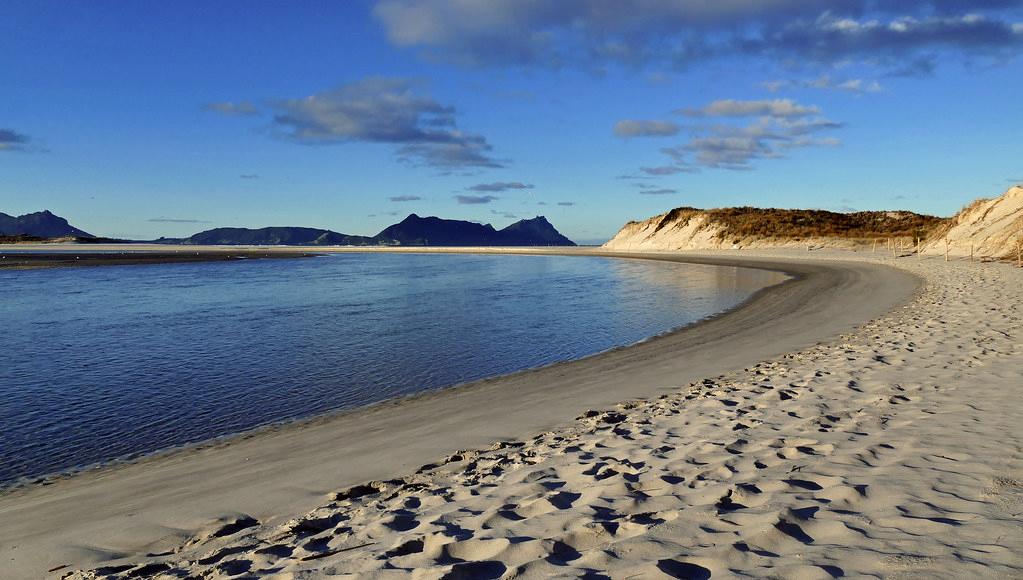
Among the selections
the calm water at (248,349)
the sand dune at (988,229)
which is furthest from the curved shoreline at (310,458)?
the sand dune at (988,229)

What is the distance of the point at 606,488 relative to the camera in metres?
5.56

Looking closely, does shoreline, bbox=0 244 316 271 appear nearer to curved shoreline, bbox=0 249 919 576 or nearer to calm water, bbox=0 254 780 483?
calm water, bbox=0 254 780 483

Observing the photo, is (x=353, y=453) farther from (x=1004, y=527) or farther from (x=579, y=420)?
(x=1004, y=527)

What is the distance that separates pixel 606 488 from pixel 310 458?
4167 millimetres

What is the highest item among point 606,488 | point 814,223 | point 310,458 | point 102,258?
point 814,223

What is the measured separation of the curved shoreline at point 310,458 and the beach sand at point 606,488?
5cm

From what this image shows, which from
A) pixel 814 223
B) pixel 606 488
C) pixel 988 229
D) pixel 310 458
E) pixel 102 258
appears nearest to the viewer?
pixel 606 488

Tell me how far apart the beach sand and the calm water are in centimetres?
168

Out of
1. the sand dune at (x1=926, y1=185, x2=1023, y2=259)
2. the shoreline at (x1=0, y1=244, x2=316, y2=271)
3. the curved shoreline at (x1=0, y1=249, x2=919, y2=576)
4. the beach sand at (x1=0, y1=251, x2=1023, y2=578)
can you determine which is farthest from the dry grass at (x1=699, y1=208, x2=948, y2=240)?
the beach sand at (x1=0, y1=251, x2=1023, y2=578)

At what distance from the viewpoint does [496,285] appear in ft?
133

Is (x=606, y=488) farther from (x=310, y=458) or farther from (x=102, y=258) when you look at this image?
Answer: (x=102, y=258)

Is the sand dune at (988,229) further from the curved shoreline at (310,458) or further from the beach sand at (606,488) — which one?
the beach sand at (606,488)

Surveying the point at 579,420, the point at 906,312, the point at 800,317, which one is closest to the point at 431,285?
the point at 800,317

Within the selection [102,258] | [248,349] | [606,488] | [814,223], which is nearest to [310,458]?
[606,488]
